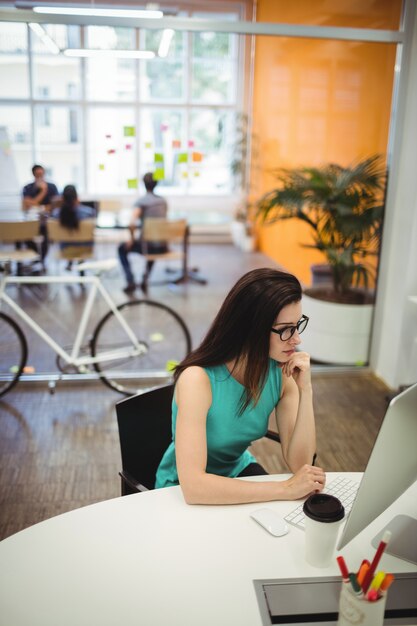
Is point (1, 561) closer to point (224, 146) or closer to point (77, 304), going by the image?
point (77, 304)

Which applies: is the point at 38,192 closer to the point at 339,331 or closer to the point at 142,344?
the point at 142,344

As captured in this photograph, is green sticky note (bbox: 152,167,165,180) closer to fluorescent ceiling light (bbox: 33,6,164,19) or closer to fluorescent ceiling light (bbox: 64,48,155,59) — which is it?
fluorescent ceiling light (bbox: 64,48,155,59)

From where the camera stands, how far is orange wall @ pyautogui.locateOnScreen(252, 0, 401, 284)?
3883mm

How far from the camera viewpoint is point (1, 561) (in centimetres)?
126

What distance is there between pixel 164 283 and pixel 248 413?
290 centimetres

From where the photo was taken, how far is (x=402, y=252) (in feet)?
12.6

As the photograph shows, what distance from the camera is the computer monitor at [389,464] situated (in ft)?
3.46

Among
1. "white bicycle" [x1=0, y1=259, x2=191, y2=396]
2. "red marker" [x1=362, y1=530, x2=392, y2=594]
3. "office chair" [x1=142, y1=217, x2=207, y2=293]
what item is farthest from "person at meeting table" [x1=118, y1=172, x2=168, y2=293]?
"red marker" [x1=362, y1=530, x2=392, y2=594]

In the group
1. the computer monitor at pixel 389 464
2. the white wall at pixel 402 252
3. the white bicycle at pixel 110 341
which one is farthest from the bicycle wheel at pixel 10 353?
the computer monitor at pixel 389 464

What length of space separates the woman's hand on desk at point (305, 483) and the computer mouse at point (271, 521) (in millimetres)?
82

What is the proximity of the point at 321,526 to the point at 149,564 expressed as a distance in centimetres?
37

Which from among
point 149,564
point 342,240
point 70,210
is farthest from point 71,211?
point 149,564

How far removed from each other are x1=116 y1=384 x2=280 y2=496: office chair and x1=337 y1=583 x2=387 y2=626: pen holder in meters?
0.90

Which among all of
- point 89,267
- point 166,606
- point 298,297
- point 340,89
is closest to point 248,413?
point 298,297
